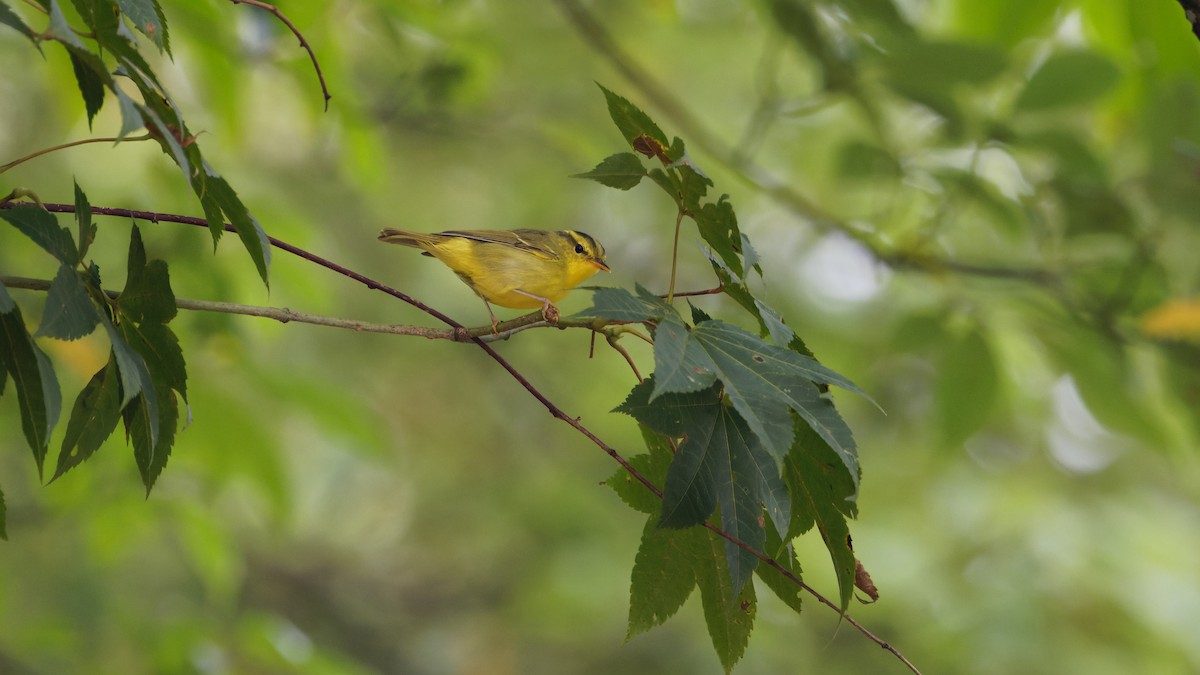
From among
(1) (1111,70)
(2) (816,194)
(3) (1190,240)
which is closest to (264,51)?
(1) (1111,70)

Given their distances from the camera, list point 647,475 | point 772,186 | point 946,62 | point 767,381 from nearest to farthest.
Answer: point 767,381 → point 647,475 → point 946,62 → point 772,186

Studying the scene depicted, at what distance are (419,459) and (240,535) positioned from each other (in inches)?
49.5

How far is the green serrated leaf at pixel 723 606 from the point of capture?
56.9 inches

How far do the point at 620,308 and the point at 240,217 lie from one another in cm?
45

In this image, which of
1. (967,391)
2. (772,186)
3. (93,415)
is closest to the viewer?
(93,415)

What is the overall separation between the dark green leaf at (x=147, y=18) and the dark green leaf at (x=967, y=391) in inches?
106

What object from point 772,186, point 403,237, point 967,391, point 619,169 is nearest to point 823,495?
point 619,169

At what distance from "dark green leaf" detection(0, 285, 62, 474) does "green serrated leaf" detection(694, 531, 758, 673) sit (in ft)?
2.74

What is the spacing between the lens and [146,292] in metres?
1.27

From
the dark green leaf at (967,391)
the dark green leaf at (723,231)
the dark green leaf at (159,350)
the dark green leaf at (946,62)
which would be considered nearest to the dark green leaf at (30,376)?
the dark green leaf at (159,350)

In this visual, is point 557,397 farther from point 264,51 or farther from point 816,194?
point 264,51

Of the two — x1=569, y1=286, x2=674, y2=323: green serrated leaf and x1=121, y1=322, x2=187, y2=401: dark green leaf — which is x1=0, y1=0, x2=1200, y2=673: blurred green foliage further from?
x1=569, y1=286, x2=674, y2=323: green serrated leaf

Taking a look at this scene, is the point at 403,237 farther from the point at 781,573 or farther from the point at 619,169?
the point at 781,573

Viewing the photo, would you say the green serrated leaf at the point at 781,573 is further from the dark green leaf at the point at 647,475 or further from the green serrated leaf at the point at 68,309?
the green serrated leaf at the point at 68,309
